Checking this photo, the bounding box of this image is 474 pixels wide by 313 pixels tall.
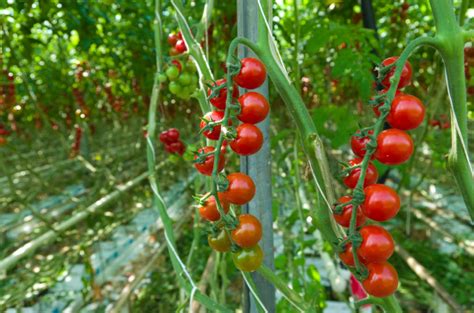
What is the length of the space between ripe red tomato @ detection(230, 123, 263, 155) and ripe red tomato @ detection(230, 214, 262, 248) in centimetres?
8

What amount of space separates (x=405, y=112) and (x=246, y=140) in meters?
0.16

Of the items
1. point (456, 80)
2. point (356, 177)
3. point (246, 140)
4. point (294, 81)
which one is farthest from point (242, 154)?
point (294, 81)

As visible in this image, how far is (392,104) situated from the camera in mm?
403

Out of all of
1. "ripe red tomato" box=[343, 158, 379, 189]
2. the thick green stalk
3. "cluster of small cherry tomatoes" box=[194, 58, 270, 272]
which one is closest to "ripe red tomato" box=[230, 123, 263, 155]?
"cluster of small cherry tomatoes" box=[194, 58, 270, 272]

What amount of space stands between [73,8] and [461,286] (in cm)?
233

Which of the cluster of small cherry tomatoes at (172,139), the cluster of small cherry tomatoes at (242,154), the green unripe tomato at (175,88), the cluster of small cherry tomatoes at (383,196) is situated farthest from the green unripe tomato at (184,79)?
the cluster of small cherry tomatoes at (383,196)

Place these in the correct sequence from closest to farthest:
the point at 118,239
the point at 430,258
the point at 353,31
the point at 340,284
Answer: the point at 353,31, the point at 340,284, the point at 430,258, the point at 118,239

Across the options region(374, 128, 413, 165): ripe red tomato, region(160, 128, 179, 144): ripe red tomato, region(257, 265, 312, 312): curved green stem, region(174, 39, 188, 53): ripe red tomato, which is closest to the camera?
region(374, 128, 413, 165): ripe red tomato

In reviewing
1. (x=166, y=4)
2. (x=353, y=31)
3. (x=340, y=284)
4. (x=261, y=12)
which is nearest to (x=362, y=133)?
(x=261, y=12)

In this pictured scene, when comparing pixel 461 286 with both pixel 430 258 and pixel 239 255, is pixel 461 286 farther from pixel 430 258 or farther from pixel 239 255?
pixel 239 255

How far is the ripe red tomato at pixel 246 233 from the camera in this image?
0.46 m

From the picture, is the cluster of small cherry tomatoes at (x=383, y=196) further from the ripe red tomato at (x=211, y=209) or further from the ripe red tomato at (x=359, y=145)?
the ripe red tomato at (x=211, y=209)

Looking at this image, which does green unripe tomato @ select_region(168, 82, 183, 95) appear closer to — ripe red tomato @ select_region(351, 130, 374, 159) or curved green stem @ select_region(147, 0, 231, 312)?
curved green stem @ select_region(147, 0, 231, 312)

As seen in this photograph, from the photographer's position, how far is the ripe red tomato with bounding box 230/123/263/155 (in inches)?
17.5
